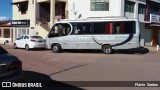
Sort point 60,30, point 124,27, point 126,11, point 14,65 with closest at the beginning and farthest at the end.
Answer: point 14,65 → point 124,27 → point 60,30 → point 126,11

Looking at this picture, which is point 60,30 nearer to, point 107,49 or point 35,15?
point 107,49

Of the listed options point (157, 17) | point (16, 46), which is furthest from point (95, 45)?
point (157, 17)

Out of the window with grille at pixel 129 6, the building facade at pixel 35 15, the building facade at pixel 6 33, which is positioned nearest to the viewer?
the window with grille at pixel 129 6

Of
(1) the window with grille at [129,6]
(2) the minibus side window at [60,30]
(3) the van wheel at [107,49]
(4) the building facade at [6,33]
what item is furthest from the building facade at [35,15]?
(3) the van wheel at [107,49]

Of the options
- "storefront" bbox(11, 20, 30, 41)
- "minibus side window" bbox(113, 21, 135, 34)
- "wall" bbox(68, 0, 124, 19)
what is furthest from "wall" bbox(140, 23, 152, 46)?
"minibus side window" bbox(113, 21, 135, 34)

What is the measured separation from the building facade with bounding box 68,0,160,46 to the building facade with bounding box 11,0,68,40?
2130mm

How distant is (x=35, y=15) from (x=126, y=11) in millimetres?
11417

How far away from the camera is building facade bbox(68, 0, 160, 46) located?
105ft

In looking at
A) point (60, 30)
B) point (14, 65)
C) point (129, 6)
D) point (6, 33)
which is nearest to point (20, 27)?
point (6, 33)

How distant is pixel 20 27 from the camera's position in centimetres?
3928

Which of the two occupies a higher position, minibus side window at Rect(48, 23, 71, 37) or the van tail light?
minibus side window at Rect(48, 23, 71, 37)

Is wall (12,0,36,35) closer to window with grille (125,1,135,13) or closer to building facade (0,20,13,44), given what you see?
building facade (0,20,13,44)

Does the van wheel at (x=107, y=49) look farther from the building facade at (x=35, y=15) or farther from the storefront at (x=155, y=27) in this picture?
the storefront at (x=155, y=27)

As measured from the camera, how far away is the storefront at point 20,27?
37.9m
